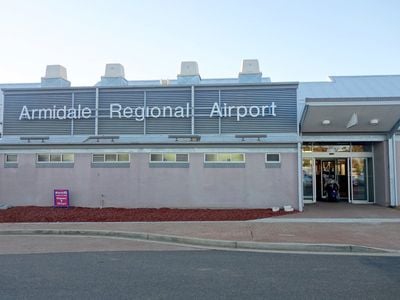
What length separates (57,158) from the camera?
1866 cm

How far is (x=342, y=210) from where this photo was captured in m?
17.0

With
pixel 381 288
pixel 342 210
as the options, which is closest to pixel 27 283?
pixel 381 288

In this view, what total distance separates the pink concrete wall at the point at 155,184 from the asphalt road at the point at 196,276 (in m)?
8.32

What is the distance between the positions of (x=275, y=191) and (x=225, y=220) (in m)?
4.01

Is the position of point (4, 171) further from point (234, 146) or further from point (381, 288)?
point (381, 288)

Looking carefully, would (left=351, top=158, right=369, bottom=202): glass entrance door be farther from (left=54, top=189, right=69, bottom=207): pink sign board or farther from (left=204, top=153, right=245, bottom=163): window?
(left=54, top=189, right=69, bottom=207): pink sign board

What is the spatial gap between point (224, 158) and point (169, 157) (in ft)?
8.22

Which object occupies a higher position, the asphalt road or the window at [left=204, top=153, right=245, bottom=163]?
the window at [left=204, top=153, right=245, bottom=163]

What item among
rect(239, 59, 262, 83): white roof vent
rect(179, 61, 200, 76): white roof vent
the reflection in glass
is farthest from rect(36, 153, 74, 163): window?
the reflection in glass

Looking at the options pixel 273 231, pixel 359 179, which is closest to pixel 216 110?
pixel 359 179

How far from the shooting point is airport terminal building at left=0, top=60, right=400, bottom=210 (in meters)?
17.6

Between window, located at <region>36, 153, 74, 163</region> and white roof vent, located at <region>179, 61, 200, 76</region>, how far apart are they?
7520 millimetres

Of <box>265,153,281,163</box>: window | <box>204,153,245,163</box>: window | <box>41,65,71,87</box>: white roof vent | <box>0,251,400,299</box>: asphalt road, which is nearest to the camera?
<box>0,251,400,299</box>: asphalt road

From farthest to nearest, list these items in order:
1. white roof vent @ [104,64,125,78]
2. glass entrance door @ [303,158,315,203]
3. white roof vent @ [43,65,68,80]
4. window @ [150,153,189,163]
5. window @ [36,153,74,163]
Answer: white roof vent @ [104,64,125,78], white roof vent @ [43,65,68,80], glass entrance door @ [303,158,315,203], window @ [36,153,74,163], window @ [150,153,189,163]
